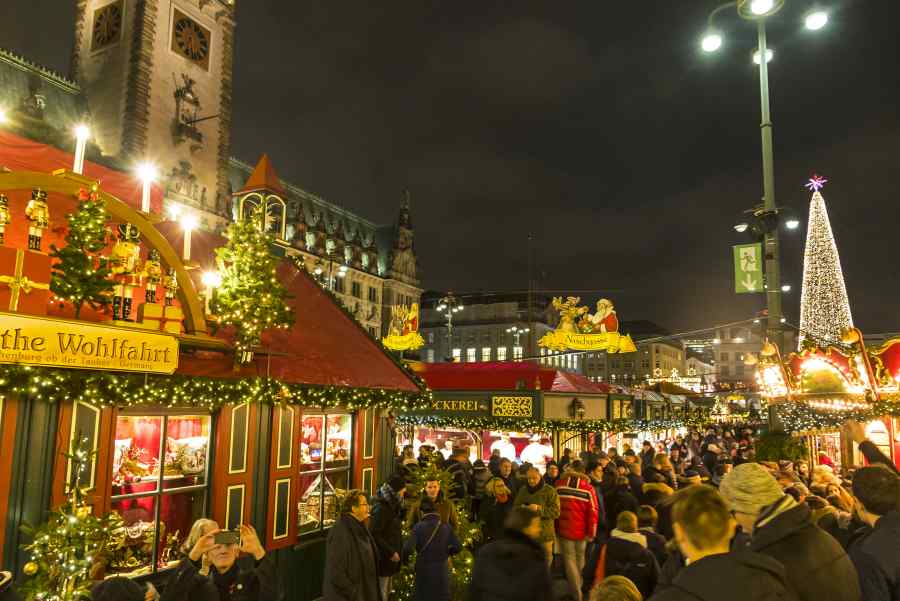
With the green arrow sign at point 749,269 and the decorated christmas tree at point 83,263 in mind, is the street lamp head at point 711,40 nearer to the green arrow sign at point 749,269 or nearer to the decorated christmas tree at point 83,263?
the green arrow sign at point 749,269

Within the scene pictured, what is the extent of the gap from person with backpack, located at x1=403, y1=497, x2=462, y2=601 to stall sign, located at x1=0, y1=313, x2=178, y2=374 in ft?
11.0

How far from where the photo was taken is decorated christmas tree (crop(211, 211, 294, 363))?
7.79 metres

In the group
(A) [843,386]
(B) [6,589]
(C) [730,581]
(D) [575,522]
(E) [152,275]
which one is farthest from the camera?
(A) [843,386]

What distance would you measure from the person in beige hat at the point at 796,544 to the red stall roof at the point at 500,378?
1671 cm

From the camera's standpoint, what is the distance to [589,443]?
74.4 ft

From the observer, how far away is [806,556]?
3469 mm

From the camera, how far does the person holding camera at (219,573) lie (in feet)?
15.5

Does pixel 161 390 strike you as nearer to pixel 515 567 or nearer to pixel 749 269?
pixel 515 567

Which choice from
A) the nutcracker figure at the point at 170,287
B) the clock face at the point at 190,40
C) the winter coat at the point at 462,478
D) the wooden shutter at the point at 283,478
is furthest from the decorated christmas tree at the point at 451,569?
the clock face at the point at 190,40

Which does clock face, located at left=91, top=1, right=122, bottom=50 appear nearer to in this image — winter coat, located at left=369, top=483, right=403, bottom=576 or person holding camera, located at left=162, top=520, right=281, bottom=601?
winter coat, located at left=369, top=483, right=403, bottom=576

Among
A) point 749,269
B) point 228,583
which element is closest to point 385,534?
point 228,583

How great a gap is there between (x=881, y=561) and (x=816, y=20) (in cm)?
1040

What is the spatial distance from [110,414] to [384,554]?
3458mm

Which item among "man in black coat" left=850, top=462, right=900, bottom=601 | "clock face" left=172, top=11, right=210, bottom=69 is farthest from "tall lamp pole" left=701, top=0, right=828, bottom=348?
"clock face" left=172, top=11, right=210, bottom=69
